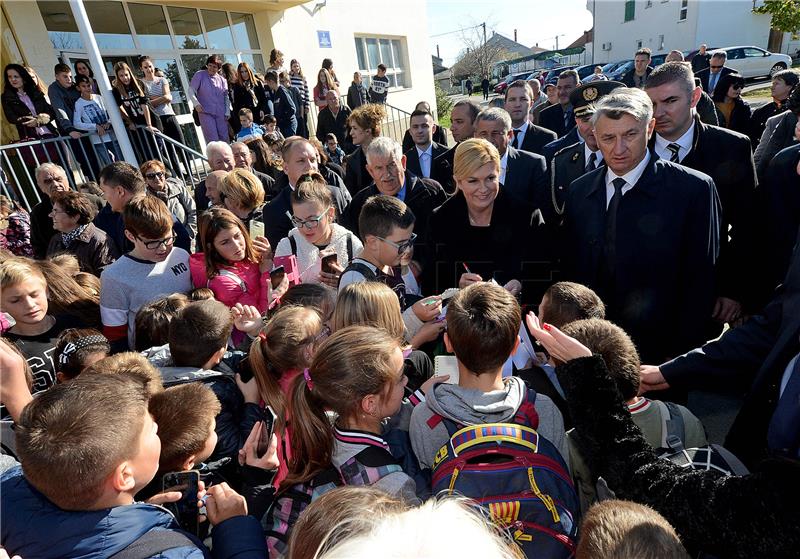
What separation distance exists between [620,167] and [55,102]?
25.9 feet

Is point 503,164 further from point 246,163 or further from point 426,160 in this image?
point 246,163

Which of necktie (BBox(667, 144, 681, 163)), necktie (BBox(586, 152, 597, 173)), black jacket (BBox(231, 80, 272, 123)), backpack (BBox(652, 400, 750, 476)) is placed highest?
black jacket (BBox(231, 80, 272, 123))

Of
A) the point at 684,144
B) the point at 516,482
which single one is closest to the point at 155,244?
the point at 516,482

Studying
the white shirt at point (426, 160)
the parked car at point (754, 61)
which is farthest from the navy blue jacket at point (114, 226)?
the parked car at point (754, 61)

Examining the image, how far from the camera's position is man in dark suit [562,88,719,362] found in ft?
8.04

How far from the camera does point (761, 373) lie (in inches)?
65.9

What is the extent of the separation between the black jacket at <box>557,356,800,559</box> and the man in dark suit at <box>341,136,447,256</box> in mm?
1997

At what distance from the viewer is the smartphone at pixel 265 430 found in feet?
6.12

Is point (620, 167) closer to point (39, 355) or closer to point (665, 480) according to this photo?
point (665, 480)

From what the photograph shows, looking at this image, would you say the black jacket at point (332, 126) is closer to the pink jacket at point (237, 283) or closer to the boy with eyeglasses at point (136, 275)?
the pink jacket at point (237, 283)

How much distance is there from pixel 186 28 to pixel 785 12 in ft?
82.8

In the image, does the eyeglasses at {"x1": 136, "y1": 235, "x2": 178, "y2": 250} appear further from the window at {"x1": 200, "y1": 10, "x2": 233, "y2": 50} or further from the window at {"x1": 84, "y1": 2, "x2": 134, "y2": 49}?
the window at {"x1": 200, "y1": 10, "x2": 233, "y2": 50}

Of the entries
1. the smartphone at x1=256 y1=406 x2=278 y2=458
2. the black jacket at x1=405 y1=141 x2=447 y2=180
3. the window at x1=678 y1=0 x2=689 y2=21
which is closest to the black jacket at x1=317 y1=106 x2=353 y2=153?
the black jacket at x1=405 y1=141 x2=447 y2=180

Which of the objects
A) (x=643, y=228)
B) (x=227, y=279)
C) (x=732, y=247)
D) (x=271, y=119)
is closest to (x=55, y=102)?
(x=271, y=119)
